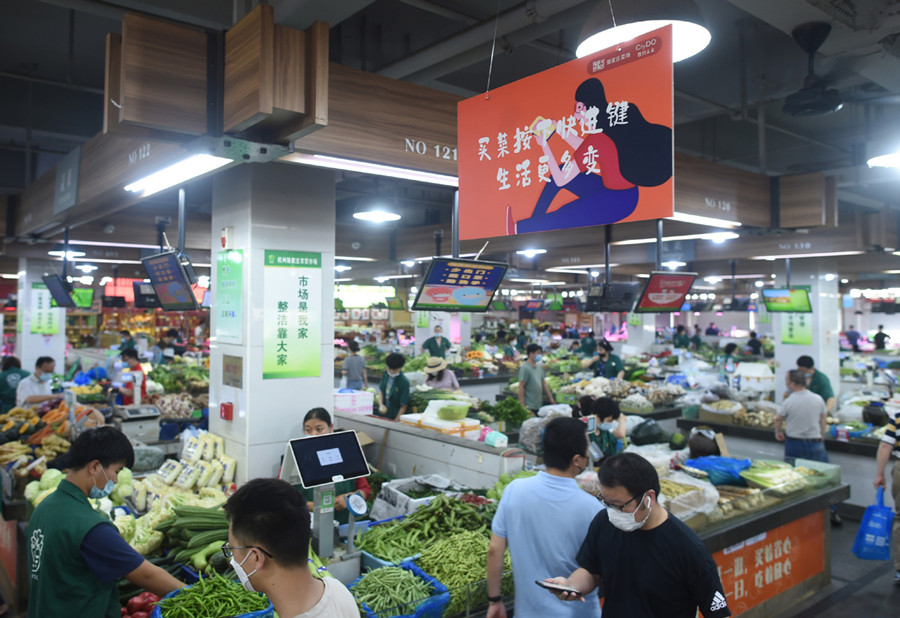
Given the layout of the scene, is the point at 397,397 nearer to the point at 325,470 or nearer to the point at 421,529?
the point at 421,529

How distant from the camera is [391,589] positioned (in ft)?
10.6

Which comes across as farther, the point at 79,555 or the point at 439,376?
the point at 439,376

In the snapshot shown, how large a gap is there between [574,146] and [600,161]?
0.16 metres

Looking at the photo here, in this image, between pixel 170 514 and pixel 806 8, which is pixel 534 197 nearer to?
pixel 806 8

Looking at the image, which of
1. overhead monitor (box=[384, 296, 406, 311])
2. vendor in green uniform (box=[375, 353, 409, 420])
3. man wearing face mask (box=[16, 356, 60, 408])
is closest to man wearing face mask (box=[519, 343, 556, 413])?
vendor in green uniform (box=[375, 353, 409, 420])

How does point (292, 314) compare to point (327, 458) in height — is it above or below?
above

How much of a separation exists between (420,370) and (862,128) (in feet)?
30.9

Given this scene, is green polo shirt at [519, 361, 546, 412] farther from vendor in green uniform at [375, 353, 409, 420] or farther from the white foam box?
Answer: the white foam box

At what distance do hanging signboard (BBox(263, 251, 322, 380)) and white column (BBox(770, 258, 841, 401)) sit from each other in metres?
11.5

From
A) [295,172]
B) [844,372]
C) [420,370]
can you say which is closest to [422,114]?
[295,172]

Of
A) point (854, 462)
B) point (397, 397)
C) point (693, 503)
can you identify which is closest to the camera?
point (693, 503)

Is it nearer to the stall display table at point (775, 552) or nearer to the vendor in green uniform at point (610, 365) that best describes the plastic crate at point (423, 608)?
the stall display table at point (775, 552)

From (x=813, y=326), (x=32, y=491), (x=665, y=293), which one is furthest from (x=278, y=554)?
(x=813, y=326)

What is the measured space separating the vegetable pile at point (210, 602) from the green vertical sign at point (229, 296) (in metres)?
2.58
